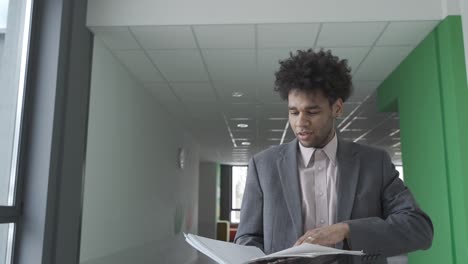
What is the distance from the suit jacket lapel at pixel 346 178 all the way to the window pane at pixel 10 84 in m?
2.32

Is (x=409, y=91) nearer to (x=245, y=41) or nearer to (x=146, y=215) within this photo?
(x=245, y=41)

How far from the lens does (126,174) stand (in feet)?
16.0

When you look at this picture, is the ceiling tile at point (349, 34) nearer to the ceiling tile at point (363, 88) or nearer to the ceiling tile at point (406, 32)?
the ceiling tile at point (406, 32)

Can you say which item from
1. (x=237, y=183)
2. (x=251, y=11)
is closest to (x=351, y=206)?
(x=251, y=11)

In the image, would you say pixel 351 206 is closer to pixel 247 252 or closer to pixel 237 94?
pixel 247 252

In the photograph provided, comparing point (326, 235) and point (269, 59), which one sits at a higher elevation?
point (269, 59)

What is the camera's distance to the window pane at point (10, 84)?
2.86 m

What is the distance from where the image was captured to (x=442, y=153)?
11.9 feet

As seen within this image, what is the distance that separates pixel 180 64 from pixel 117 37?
36.2 inches

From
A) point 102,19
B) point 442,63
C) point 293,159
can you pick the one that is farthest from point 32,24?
point 442,63

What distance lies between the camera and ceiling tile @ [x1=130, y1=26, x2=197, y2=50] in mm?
3830

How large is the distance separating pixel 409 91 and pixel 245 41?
5.71 ft

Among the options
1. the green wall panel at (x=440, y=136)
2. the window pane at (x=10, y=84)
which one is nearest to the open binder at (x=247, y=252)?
the window pane at (x=10, y=84)

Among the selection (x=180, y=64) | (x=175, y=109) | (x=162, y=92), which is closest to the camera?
(x=180, y=64)
